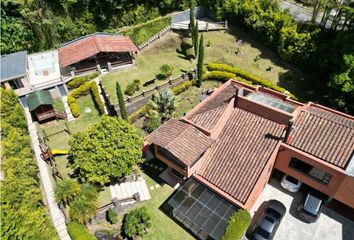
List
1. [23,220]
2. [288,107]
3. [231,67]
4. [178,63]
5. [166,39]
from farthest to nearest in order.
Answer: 1. [166,39]
2. [178,63]
3. [231,67]
4. [288,107]
5. [23,220]

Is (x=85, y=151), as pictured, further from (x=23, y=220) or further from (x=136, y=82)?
(x=136, y=82)

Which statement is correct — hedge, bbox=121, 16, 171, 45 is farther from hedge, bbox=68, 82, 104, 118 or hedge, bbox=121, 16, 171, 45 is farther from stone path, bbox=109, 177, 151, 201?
stone path, bbox=109, 177, 151, 201

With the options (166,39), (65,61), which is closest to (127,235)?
(65,61)

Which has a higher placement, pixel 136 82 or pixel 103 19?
pixel 103 19

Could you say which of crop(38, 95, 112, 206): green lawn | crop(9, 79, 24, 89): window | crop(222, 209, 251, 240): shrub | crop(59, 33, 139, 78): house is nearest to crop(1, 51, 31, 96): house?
crop(9, 79, 24, 89): window

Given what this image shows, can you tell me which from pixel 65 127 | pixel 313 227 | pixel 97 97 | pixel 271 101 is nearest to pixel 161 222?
pixel 313 227

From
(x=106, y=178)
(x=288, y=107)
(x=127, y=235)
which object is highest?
(x=288, y=107)

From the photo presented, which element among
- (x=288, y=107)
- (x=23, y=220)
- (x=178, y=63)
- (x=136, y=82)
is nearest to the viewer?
(x=23, y=220)
